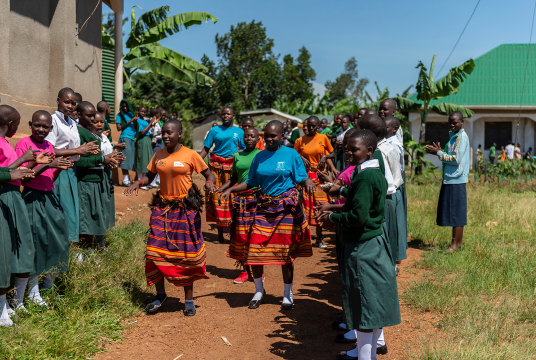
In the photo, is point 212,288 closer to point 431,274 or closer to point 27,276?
point 27,276

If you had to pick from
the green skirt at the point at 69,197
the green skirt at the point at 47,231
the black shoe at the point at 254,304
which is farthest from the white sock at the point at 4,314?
the black shoe at the point at 254,304

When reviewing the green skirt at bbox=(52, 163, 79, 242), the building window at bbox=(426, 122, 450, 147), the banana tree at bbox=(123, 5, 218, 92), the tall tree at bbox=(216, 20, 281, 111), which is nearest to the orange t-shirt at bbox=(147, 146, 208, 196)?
the green skirt at bbox=(52, 163, 79, 242)

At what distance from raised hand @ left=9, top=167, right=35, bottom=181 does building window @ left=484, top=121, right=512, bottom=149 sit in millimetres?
21984

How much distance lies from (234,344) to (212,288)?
5.81 feet

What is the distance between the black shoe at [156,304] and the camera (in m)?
5.04

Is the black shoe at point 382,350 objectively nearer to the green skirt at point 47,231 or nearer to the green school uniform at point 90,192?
the green skirt at point 47,231

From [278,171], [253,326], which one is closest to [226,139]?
[278,171]

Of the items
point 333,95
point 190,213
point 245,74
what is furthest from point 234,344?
point 333,95

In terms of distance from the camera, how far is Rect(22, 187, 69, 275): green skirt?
4430 mm

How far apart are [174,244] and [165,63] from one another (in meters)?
11.8

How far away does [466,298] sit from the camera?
495 cm

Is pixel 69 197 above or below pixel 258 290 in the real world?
above

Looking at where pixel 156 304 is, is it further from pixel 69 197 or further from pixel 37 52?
pixel 37 52

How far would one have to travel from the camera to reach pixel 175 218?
498 centimetres
